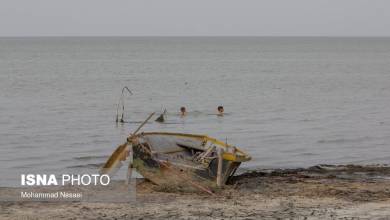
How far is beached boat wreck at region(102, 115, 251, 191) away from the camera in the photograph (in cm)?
1822

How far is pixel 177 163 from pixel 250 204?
11.6ft

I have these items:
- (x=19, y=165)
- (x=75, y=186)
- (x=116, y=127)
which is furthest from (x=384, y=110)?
(x=75, y=186)

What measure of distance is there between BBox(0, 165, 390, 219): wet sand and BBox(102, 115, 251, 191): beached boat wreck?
386mm

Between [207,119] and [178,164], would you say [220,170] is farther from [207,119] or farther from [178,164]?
[207,119]

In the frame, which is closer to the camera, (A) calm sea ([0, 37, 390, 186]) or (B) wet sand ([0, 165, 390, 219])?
(B) wet sand ([0, 165, 390, 219])

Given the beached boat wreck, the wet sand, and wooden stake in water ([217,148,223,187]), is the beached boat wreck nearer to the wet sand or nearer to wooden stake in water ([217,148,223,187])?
Answer: wooden stake in water ([217,148,223,187])

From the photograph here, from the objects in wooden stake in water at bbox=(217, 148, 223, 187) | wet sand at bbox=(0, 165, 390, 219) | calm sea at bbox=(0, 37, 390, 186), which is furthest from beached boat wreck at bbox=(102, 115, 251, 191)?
calm sea at bbox=(0, 37, 390, 186)

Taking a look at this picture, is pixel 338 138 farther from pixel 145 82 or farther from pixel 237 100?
pixel 145 82

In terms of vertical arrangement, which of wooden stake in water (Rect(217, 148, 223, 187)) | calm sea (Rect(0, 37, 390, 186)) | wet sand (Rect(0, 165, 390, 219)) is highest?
calm sea (Rect(0, 37, 390, 186))

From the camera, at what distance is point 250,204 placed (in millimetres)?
15805

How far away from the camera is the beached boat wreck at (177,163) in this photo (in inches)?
717

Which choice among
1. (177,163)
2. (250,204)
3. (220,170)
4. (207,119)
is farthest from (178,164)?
(207,119)

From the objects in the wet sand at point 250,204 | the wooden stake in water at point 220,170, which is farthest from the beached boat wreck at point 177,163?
the wet sand at point 250,204

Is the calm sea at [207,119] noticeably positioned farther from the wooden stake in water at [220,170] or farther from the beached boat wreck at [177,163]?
the wooden stake in water at [220,170]
